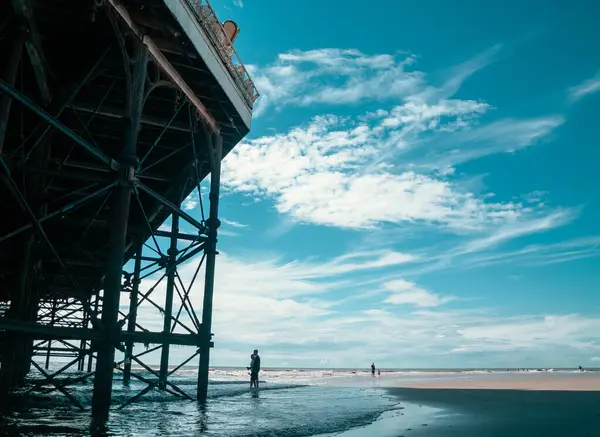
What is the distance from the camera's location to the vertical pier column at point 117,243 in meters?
8.76

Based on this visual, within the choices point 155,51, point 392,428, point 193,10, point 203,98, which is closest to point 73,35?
point 155,51

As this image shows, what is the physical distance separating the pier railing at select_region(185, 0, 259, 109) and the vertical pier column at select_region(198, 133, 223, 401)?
67.9 inches

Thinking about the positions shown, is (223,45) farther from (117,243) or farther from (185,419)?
(185,419)

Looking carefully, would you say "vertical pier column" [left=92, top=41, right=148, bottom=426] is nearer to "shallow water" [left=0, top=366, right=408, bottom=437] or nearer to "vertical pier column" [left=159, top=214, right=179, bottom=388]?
"shallow water" [left=0, top=366, right=408, bottom=437]

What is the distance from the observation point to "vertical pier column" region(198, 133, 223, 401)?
1265cm

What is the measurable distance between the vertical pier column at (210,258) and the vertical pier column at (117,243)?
379cm

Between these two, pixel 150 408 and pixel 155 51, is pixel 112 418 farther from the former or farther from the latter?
pixel 155 51

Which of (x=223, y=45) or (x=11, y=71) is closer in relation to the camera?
(x=11, y=71)

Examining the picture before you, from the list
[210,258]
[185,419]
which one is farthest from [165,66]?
[185,419]

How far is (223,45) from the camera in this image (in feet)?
42.4

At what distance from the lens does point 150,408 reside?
446 inches

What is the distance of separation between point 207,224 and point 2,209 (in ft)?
22.3

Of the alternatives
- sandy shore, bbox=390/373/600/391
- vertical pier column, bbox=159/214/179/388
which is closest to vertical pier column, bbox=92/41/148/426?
vertical pier column, bbox=159/214/179/388

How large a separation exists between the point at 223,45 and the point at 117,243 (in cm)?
654
